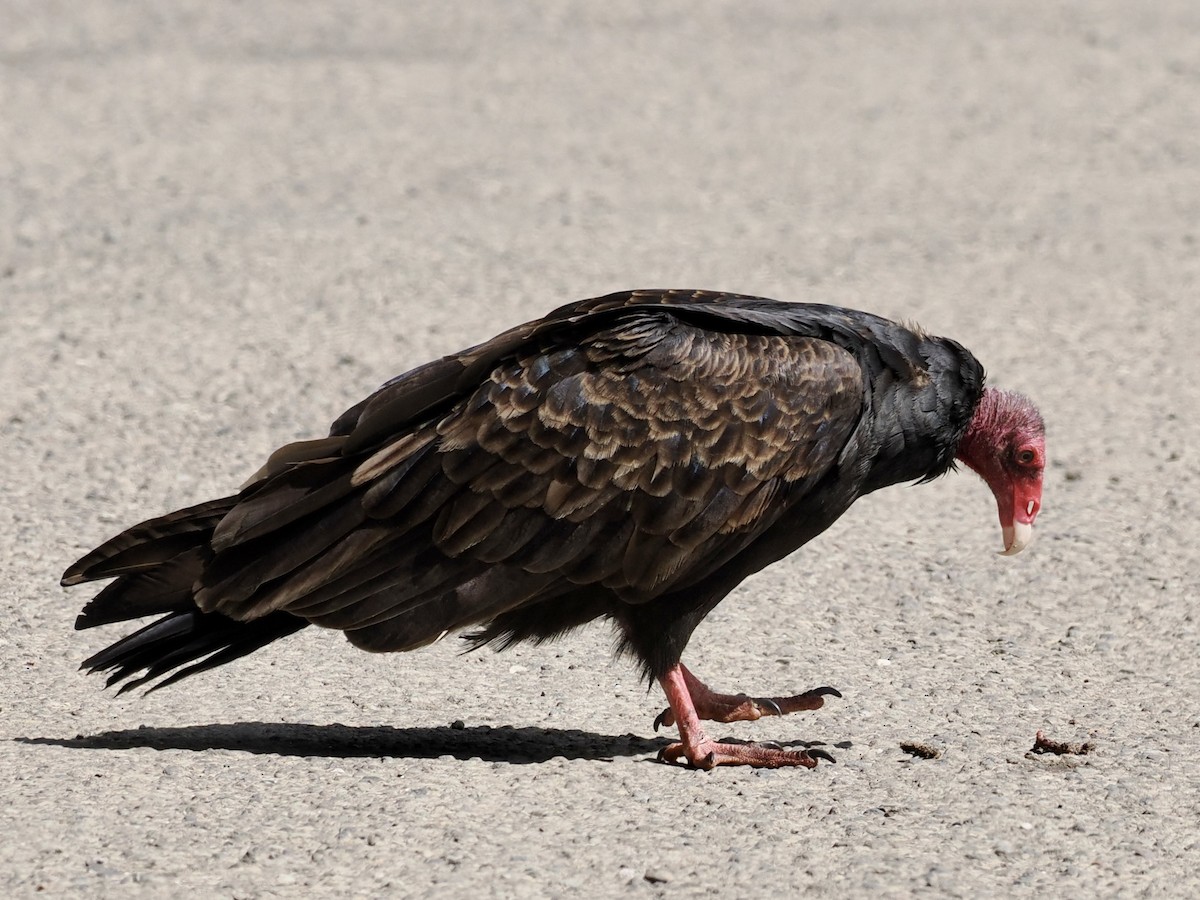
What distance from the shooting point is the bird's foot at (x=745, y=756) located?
5.35m

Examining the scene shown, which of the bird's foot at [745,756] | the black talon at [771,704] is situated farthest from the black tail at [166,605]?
the black talon at [771,704]

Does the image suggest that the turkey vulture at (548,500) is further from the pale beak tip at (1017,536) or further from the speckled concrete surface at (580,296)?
the pale beak tip at (1017,536)

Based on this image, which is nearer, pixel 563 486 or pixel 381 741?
pixel 563 486

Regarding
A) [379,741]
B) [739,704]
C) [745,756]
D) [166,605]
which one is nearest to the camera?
[166,605]

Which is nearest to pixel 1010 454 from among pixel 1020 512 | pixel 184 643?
A: pixel 1020 512

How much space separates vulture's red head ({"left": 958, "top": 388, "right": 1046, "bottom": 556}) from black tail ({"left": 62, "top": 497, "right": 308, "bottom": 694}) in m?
2.15

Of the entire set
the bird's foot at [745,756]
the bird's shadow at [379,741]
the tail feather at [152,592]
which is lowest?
the bird's foot at [745,756]

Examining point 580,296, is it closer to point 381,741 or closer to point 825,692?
point 825,692

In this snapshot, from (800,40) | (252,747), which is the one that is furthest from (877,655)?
(800,40)

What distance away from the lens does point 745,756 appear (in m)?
5.38

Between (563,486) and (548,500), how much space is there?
6 centimetres

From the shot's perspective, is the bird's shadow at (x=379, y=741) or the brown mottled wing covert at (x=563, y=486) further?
the bird's shadow at (x=379, y=741)

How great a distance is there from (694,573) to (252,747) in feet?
4.54

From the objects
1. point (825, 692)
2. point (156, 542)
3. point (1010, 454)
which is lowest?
point (825, 692)
